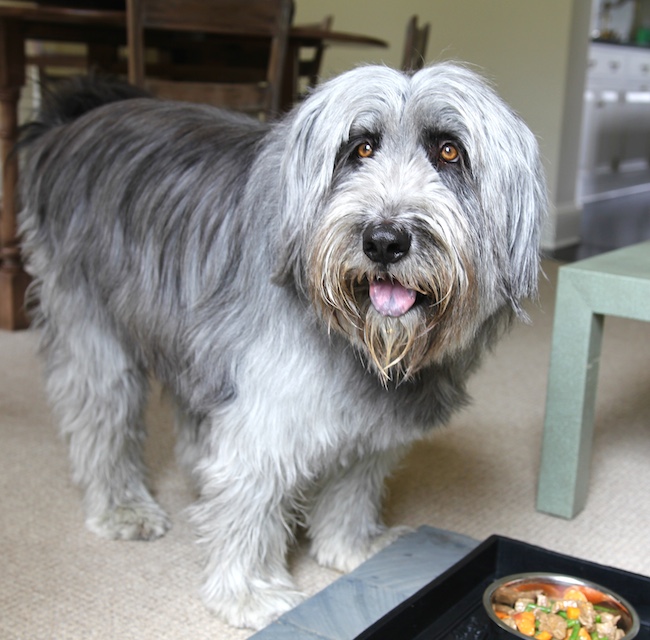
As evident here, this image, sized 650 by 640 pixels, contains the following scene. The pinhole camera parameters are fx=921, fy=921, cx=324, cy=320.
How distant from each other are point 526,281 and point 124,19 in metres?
2.10

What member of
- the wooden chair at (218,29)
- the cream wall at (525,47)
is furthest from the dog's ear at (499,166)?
the cream wall at (525,47)

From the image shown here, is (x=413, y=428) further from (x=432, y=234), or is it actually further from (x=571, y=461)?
(x=571, y=461)

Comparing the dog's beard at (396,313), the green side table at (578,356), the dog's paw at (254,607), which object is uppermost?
the dog's beard at (396,313)

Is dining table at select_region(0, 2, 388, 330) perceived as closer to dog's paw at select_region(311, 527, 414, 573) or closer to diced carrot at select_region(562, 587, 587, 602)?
dog's paw at select_region(311, 527, 414, 573)

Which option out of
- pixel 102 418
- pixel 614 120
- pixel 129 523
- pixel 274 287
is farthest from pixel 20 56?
pixel 614 120

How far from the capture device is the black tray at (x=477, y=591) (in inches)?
55.9

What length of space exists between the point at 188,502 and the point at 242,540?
51 centimetres

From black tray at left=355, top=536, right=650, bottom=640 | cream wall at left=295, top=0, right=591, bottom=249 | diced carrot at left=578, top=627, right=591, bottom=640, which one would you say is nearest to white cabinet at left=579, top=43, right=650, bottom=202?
cream wall at left=295, top=0, right=591, bottom=249

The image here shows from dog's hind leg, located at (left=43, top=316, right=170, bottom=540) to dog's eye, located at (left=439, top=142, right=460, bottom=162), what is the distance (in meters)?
0.80

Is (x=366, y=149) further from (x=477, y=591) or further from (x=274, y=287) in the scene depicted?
(x=477, y=591)

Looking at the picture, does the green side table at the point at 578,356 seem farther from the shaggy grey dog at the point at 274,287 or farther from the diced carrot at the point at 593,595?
the diced carrot at the point at 593,595

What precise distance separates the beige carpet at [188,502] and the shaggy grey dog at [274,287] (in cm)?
9

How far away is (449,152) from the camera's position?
4.30 ft

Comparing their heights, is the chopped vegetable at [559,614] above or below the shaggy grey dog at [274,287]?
below
